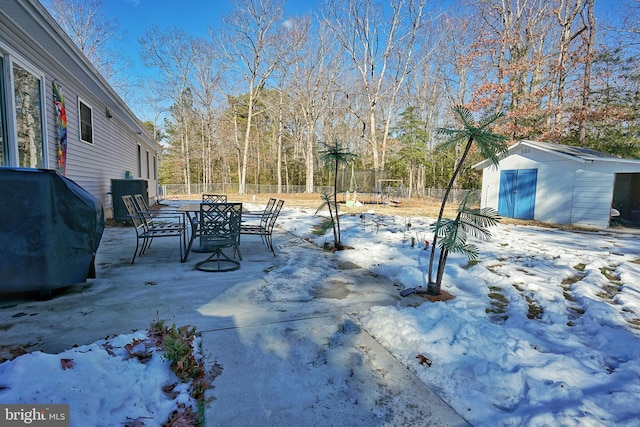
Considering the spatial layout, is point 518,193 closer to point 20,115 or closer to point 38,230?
point 38,230

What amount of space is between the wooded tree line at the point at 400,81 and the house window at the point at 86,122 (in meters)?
5.38

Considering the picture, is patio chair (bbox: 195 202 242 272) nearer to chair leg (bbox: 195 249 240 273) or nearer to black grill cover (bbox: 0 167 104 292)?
chair leg (bbox: 195 249 240 273)

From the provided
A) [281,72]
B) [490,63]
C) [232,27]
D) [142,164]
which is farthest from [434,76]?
[142,164]

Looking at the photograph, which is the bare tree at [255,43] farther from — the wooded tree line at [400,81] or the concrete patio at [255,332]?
the concrete patio at [255,332]

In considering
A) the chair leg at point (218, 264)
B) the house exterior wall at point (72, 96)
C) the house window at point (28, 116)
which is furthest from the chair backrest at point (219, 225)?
the house window at point (28, 116)

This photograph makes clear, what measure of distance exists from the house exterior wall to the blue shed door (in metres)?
13.1

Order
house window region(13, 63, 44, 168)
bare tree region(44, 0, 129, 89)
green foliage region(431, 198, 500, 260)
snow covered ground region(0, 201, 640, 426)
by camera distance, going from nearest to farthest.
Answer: snow covered ground region(0, 201, 640, 426)
green foliage region(431, 198, 500, 260)
house window region(13, 63, 44, 168)
bare tree region(44, 0, 129, 89)

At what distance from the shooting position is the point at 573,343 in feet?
8.27

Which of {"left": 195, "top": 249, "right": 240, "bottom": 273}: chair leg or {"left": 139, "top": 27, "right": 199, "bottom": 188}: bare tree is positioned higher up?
{"left": 139, "top": 27, "right": 199, "bottom": 188}: bare tree

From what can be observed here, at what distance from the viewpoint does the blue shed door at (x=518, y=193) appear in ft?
37.9

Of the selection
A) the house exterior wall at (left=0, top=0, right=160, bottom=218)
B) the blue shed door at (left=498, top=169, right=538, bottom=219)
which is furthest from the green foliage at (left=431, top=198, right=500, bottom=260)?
the blue shed door at (left=498, top=169, right=538, bottom=219)

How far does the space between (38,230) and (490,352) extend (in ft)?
12.5

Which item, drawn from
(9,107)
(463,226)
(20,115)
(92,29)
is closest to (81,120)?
(20,115)

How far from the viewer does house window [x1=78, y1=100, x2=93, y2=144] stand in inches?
278
